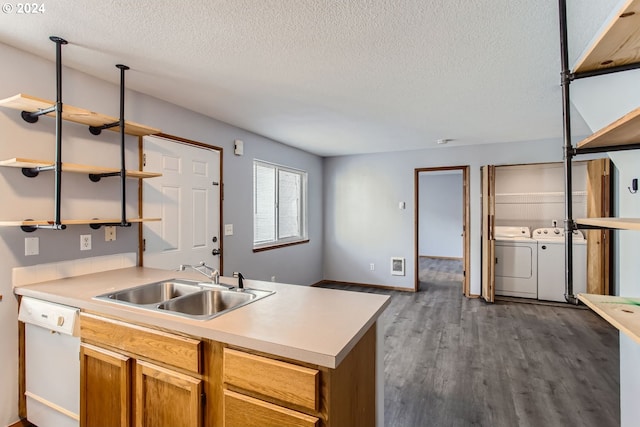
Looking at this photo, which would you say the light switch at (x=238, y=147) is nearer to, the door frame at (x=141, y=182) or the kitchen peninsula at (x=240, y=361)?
the door frame at (x=141, y=182)

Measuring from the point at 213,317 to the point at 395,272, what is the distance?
172 inches

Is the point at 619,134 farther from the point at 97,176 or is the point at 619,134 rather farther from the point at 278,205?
the point at 278,205

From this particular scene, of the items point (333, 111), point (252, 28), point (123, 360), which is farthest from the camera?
point (333, 111)

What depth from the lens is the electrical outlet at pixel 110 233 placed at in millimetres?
2430

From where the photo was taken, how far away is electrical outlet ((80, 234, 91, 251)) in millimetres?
2276

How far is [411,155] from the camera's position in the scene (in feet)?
17.2

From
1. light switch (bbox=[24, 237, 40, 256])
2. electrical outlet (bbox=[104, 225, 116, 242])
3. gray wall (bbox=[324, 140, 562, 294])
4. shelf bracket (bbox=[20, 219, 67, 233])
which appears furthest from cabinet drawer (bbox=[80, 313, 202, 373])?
gray wall (bbox=[324, 140, 562, 294])

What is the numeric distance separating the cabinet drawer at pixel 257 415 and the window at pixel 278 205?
9.52 ft

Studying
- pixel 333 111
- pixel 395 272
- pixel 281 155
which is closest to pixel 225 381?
pixel 333 111

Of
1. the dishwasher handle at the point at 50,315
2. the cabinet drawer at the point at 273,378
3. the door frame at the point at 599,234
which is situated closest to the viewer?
the cabinet drawer at the point at 273,378

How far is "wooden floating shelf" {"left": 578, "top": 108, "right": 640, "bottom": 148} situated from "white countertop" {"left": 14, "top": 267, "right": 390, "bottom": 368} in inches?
41.9

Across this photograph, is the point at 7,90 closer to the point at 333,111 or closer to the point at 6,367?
the point at 6,367

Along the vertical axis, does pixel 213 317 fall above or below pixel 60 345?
above

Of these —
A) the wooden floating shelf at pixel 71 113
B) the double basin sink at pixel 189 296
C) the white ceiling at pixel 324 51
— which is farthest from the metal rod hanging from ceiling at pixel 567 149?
the wooden floating shelf at pixel 71 113
